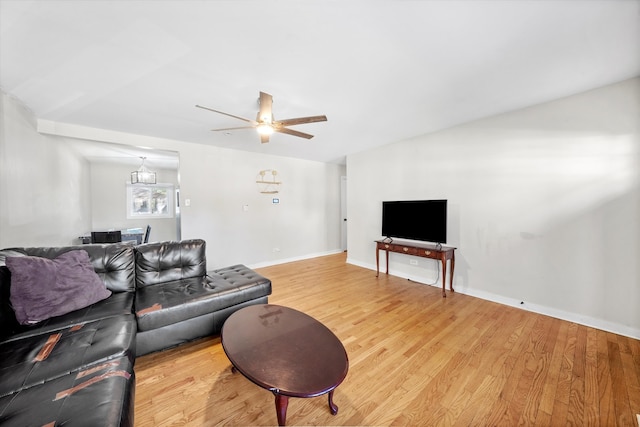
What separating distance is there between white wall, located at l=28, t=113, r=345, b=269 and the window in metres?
3.12

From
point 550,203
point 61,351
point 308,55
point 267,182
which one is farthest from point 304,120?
point 550,203

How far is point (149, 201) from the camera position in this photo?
20.5ft

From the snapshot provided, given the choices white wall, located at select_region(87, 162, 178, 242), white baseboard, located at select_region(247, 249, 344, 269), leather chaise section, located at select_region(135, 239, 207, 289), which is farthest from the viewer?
white wall, located at select_region(87, 162, 178, 242)

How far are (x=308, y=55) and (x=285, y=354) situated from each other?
7.17 feet

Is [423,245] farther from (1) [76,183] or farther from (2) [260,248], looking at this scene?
(1) [76,183]

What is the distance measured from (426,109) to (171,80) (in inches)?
112

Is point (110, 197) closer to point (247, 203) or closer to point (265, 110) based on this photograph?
point (247, 203)

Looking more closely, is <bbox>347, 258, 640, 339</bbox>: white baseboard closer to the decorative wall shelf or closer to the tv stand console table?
the tv stand console table

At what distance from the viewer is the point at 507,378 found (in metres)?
1.70

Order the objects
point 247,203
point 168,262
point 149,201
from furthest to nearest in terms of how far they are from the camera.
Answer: point 149,201 → point 247,203 → point 168,262

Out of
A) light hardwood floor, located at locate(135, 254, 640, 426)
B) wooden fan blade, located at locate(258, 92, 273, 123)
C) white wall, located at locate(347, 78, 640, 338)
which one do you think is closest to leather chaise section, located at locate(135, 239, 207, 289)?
light hardwood floor, located at locate(135, 254, 640, 426)

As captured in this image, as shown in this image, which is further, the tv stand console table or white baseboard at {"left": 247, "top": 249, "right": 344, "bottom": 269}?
white baseboard at {"left": 247, "top": 249, "right": 344, "bottom": 269}

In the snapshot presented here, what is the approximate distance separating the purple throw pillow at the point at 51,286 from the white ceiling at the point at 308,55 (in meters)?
1.64

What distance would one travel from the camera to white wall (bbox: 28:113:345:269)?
4027 millimetres
